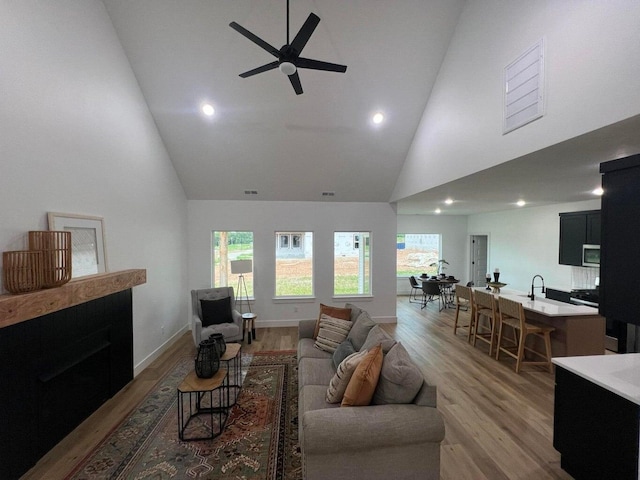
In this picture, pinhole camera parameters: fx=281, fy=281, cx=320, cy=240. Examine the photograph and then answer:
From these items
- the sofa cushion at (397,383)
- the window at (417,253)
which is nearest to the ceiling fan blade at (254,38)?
the sofa cushion at (397,383)

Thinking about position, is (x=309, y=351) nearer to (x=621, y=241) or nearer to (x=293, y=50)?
(x=621, y=241)

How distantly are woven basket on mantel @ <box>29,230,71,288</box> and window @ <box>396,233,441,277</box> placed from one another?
8218mm

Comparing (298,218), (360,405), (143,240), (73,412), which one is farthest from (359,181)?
(73,412)

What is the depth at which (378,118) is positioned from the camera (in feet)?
14.2

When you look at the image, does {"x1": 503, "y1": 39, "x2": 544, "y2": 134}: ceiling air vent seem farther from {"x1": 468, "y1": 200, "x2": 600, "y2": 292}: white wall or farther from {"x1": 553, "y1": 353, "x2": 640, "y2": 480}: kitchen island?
{"x1": 468, "y1": 200, "x2": 600, "y2": 292}: white wall

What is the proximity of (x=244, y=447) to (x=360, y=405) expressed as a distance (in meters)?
1.18

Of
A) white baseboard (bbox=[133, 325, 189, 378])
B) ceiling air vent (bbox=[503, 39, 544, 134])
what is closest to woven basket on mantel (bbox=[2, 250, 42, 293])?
white baseboard (bbox=[133, 325, 189, 378])

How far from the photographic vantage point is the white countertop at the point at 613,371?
67.4 inches

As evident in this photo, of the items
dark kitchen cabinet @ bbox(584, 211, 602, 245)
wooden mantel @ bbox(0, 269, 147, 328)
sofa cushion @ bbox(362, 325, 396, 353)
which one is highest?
dark kitchen cabinet @ bbox(584, 211, 602, 245)

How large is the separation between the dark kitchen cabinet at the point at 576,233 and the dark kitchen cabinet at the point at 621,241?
501 centimetres

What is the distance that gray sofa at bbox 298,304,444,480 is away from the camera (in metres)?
1.80

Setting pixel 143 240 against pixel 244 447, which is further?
pixel 143 240

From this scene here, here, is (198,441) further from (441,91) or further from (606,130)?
(441,91)

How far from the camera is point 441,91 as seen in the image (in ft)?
12.4
